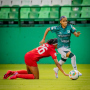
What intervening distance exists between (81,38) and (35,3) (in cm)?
405

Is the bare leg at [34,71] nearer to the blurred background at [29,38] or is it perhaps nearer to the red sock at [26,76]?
the red sock at [26,76]

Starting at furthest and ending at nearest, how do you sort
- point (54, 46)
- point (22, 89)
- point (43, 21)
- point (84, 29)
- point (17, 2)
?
1. point (17, 2)
2. point (43, 21)
3. point (84, 29)
4. point (54, 46)
5. point (22, 89)

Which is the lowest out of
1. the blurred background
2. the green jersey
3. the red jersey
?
the blurred background

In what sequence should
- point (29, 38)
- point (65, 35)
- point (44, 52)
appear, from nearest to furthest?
point (44, 52), point (65, 35), point (29, 38)

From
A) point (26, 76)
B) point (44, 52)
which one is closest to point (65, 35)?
point (44, 52)

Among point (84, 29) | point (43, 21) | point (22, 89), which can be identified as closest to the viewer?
point (22, 89)

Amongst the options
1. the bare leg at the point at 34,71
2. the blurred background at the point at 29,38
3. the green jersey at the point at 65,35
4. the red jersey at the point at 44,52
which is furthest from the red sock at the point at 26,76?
the blurred background at the point at 29,38

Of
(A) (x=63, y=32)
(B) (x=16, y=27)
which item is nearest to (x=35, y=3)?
(B) (x=16, y=27)

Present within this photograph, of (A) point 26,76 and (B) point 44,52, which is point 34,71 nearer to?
(A) point 26,76

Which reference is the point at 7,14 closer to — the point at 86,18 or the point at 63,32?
the point at 86,18

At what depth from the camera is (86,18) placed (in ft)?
42.0

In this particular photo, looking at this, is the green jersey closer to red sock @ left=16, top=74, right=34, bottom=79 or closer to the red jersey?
the red jersey

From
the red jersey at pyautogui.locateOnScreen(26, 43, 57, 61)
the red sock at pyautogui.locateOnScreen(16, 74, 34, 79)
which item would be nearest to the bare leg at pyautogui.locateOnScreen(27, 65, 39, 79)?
the red sock at pyautogui.locateOnScreen(16, 74, 34, 79)

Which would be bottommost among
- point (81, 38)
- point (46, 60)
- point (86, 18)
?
point (46, 60)
